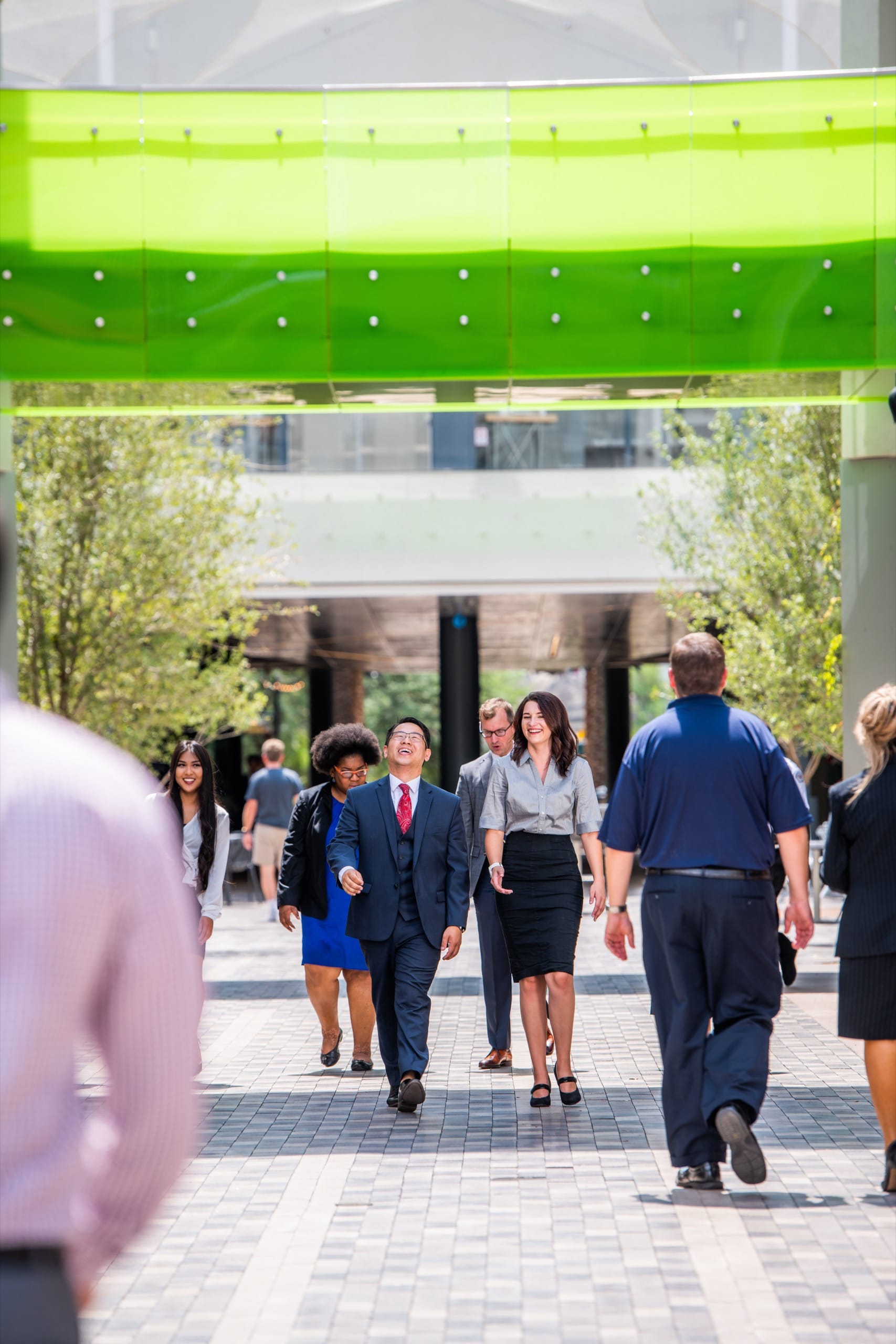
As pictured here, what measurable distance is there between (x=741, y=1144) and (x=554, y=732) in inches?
109

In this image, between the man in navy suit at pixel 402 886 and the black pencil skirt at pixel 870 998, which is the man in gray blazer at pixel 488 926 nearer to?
the man in navy suit at pixel 402 886

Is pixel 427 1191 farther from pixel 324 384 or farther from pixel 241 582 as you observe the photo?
pixel 241 582

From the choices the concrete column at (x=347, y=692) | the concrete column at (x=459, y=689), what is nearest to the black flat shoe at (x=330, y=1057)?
the concrete column at (x=459, y=689)

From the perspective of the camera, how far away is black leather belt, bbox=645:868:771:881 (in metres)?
5.96

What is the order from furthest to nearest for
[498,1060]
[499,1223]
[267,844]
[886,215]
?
[267,844], [886,215], [498,1060], [499,1223]

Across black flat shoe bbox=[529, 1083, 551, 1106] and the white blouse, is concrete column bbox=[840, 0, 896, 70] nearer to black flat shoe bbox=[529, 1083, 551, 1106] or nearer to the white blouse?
the white blouse

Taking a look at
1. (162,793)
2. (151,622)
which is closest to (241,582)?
(151,622)

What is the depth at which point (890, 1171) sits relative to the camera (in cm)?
602

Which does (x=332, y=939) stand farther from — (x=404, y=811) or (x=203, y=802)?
(x=404, y=811)

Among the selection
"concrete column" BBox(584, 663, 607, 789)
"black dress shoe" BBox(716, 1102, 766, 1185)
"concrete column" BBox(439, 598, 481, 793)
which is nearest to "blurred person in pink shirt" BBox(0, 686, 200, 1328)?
"black dress shoe" BBox(716, 1102, 766, 1185)

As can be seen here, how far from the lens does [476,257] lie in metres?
10.8

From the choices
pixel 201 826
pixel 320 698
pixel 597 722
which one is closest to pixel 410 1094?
pixel 201 826

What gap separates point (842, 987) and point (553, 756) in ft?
7.76

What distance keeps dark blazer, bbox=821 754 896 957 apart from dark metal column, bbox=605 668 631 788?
3510 cm
